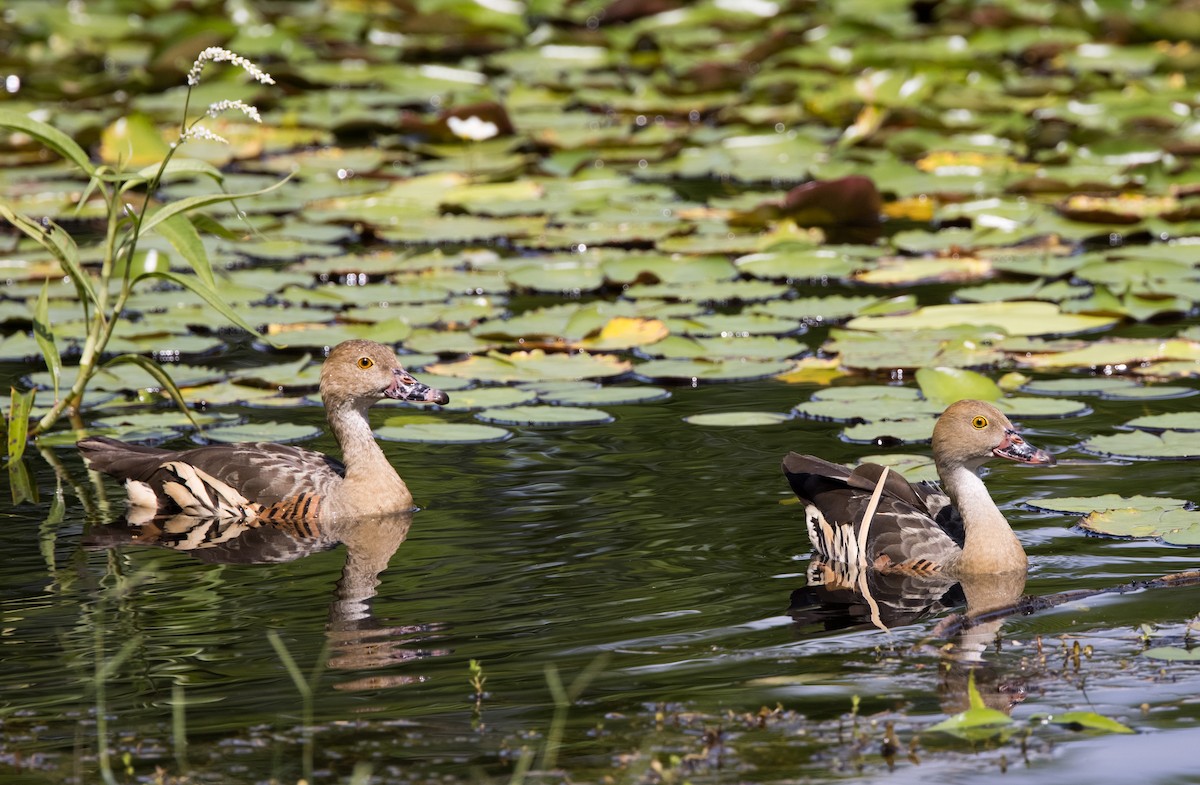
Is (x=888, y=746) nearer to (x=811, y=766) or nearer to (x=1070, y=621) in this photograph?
(x=811, y=766)

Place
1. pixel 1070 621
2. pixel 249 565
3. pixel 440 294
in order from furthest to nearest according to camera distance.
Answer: pixel 440 294 → pixel 249 565 → pixel 1070 621

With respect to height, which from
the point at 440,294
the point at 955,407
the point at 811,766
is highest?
the point at 440,294

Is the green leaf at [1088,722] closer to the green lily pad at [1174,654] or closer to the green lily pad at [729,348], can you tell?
the green lily pad at [1174,654]

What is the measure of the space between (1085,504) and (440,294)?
4.90 metres

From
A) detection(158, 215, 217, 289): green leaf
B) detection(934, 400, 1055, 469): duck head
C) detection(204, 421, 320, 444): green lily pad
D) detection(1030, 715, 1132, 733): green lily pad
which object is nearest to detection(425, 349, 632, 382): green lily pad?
detection(204, 421, 320, 444): green lily pad

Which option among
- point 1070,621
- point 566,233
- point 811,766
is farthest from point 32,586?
point 566,233

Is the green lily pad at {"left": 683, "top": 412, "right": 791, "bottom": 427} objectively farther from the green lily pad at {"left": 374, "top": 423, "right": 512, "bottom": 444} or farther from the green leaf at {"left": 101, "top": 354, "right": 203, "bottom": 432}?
the green leaf at {"left": 101, "top": 354, "right": 203, "bottom": 432}

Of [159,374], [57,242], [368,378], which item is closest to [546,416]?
[368,378]

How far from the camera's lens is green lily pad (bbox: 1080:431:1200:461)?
7.69 m

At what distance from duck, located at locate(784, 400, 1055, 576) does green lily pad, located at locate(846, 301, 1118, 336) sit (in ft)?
9.90

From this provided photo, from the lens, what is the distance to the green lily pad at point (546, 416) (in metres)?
8.62

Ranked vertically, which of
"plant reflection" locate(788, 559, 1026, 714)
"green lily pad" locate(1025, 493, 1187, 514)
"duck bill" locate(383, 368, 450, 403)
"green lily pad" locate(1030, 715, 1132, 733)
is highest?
"duck bill" locate(383, 368, 450, 403)

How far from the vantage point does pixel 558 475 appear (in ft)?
25.9

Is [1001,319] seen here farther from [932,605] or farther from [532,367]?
[932,605]
